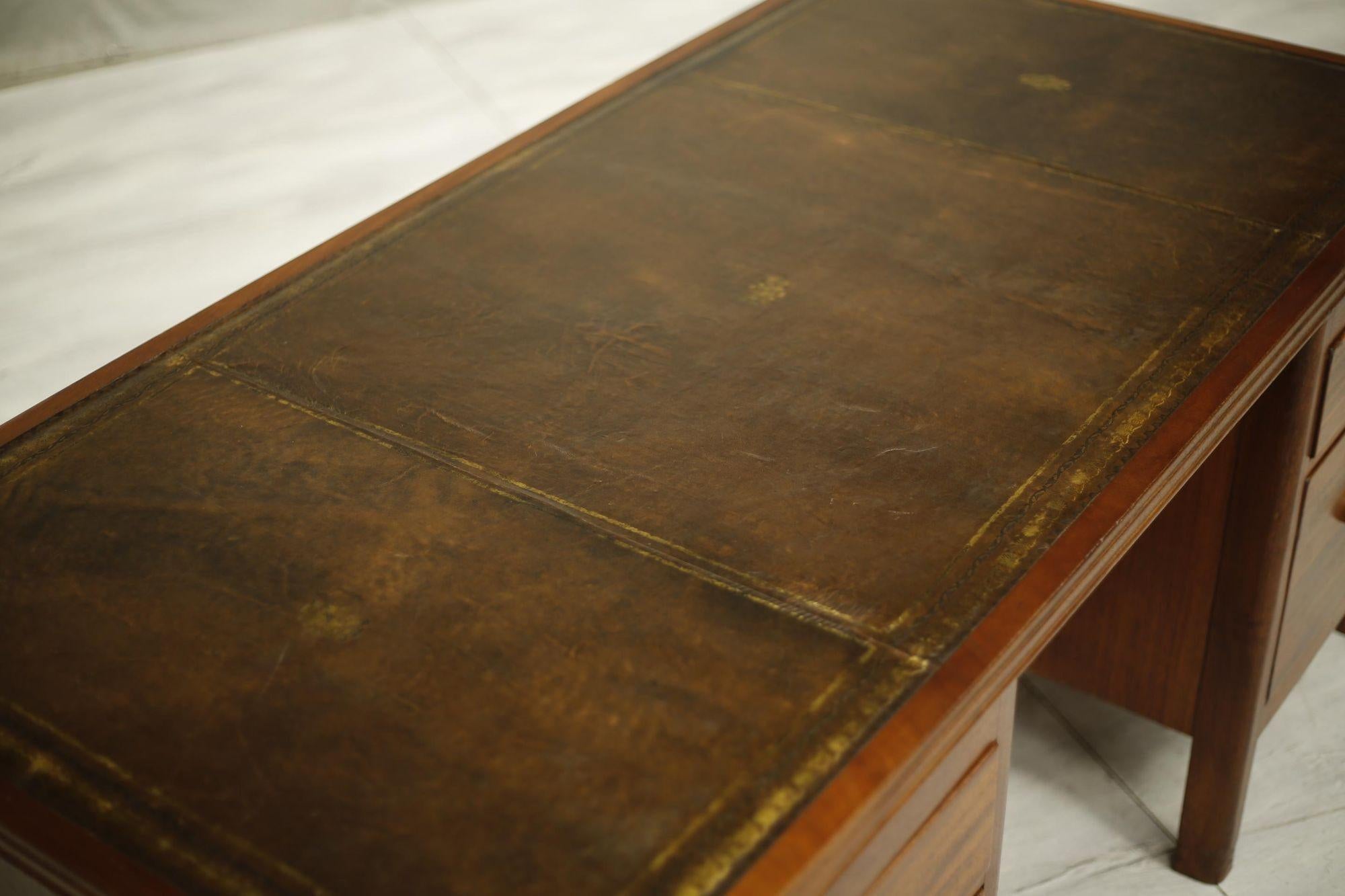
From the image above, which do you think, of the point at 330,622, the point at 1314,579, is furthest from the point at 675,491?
the point at 1314,579

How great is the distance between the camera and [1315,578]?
1937 millimetres

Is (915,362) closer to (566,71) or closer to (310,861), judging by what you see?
(310,861)

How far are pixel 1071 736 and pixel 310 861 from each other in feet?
5.59

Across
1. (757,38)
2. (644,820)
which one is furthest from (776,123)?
(644,820)

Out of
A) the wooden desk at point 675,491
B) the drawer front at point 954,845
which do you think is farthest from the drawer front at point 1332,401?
the drawer front at point 954,845

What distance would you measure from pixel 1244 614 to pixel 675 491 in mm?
987

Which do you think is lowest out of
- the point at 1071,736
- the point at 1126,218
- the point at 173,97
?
the point at 1071,736

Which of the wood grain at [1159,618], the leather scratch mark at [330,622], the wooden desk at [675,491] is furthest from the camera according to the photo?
the wood grain at [1159,618]

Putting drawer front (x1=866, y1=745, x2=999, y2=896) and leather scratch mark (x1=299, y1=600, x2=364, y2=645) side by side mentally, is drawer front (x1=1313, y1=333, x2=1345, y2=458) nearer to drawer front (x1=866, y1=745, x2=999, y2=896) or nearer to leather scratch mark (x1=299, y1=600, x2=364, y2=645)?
drawer front (x1=866, y1=745, x2=999, y2=896)

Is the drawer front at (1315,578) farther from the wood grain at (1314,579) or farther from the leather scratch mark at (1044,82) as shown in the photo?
the leather scratch mark at (1044,82)

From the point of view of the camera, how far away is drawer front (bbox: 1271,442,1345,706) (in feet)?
5.91

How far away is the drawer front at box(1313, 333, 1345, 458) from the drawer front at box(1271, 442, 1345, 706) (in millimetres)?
43

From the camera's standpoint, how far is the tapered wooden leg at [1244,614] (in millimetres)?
1604

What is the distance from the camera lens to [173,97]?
9.57 feet
